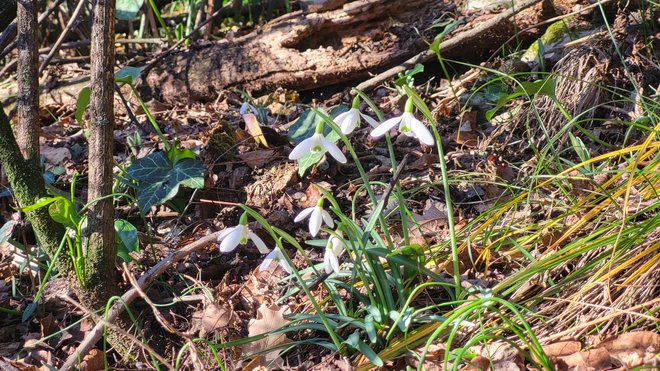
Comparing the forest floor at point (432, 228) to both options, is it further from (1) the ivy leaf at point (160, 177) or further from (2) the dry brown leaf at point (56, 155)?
(1) the ivy leaf at point (160, 177)

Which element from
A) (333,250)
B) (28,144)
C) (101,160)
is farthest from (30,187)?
(333,250)

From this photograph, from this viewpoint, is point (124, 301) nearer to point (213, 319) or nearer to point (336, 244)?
point (213, 319)

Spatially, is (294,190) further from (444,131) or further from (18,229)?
(18,229)

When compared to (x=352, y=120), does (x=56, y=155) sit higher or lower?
lower

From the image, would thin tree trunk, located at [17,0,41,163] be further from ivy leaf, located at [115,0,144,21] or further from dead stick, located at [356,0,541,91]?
ivy leaf, located at [115,0,144,21]

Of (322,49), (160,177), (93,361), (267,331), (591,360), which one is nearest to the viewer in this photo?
(591,360)
